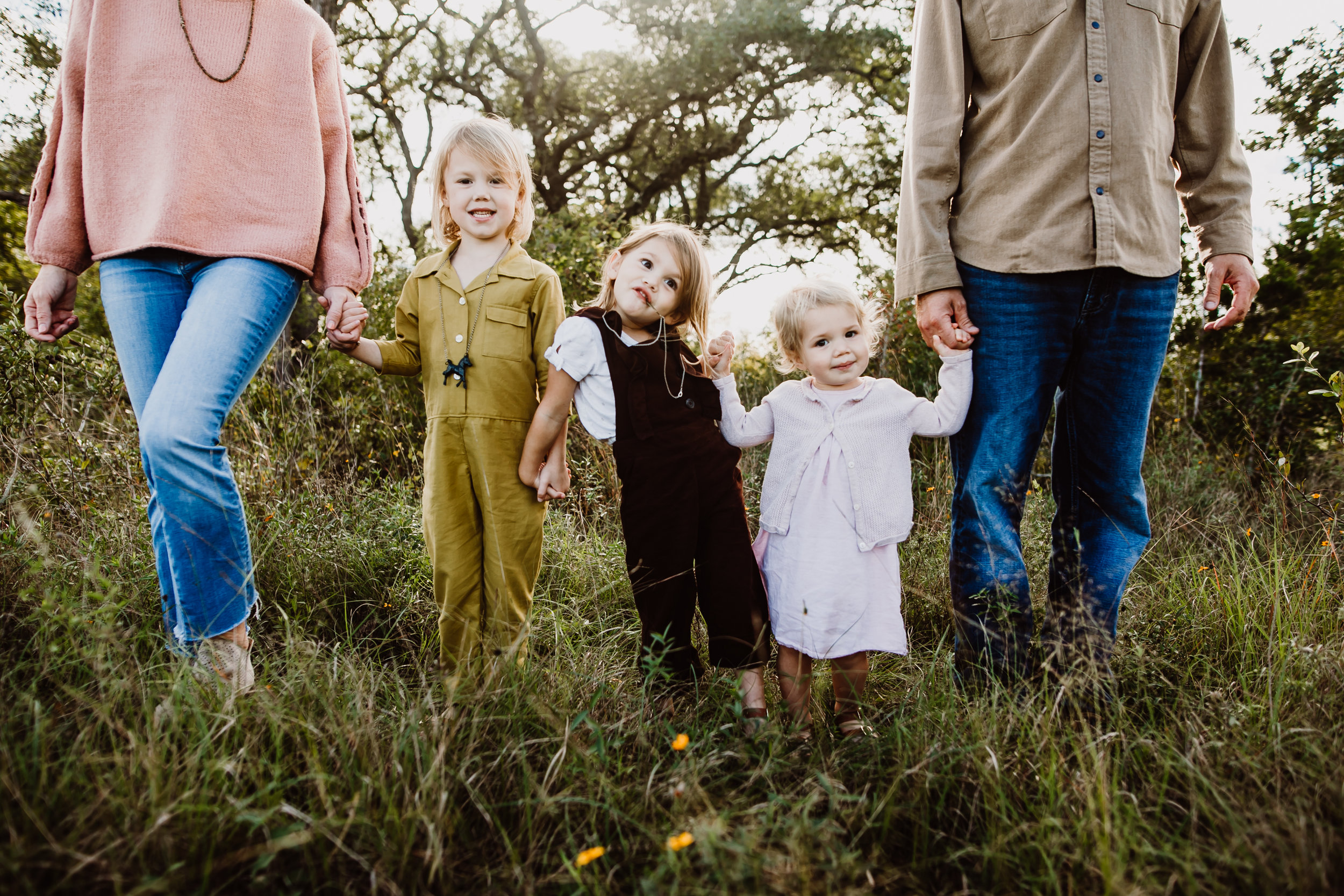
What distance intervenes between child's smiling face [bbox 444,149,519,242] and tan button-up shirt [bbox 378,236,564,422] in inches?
3.8

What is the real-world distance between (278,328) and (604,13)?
409 inches

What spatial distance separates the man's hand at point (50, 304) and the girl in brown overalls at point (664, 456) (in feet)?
3.96

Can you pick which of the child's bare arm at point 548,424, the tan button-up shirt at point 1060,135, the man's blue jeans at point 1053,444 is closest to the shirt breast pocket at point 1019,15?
the tan button-up shirt at point 1060,135

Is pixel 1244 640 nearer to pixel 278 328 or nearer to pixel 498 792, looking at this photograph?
pixel 498 792

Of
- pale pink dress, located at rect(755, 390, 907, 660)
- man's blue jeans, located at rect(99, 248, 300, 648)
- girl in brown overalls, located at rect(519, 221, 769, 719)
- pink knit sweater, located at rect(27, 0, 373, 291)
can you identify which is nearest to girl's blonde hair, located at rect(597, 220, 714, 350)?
girl in brown overalls, located at rect(519, 221, 769, 719)

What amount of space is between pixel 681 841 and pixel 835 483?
1.05m

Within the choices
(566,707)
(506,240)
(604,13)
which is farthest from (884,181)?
(566,707)

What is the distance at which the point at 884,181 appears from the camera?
481 inches

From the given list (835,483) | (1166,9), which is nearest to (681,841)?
(835,483)

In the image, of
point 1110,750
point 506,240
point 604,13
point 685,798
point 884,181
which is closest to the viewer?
point 685,798

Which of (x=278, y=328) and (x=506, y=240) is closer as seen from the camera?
(x=278, y=328)

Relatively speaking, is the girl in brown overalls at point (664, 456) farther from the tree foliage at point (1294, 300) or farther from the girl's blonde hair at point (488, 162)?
the tree foliage at point (1294, 300)

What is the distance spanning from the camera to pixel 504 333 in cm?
217

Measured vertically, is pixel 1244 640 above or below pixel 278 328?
below
